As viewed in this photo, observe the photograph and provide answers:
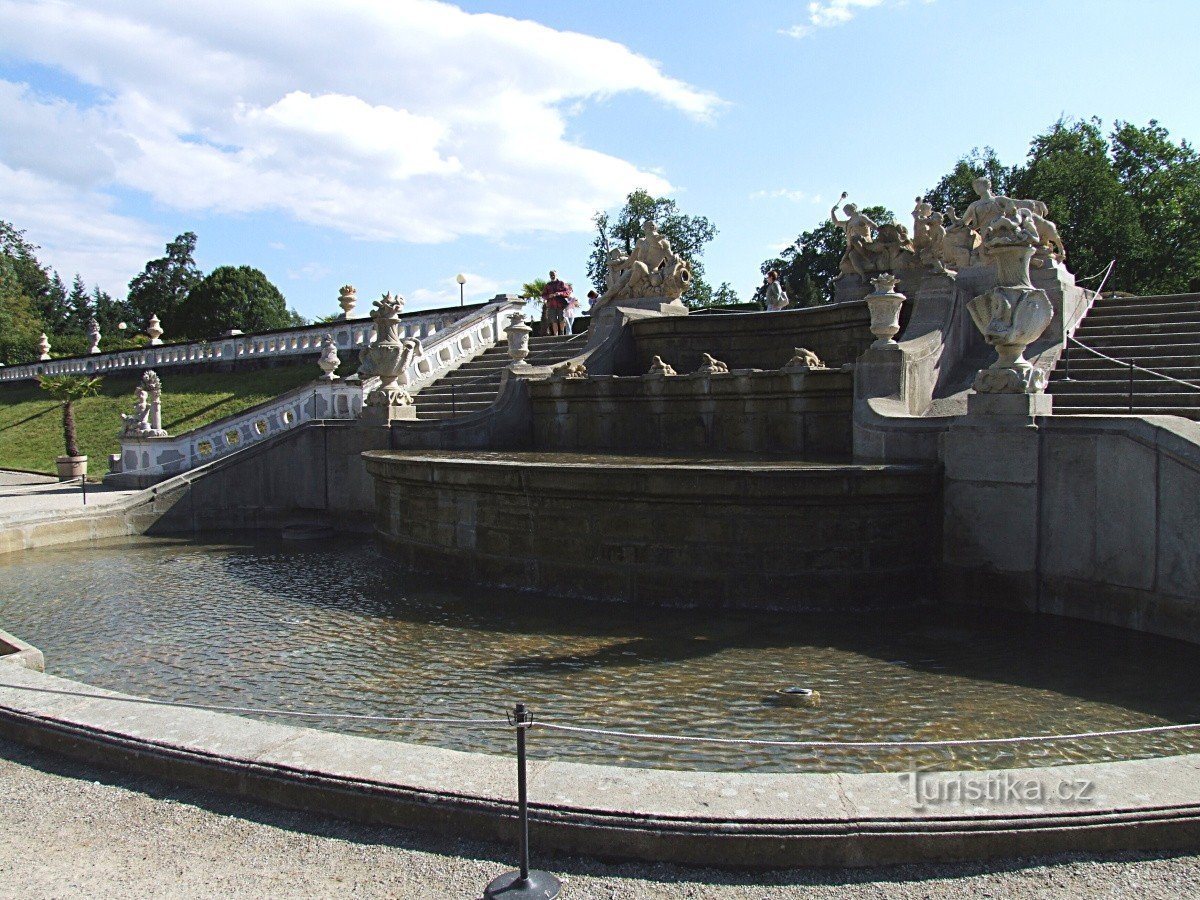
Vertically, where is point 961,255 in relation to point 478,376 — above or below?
above

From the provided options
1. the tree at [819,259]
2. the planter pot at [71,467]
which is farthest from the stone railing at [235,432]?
the tree at [819,259]

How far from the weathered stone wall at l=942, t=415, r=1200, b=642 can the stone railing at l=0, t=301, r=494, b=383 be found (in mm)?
16670

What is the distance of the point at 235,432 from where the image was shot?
20875 millimetres

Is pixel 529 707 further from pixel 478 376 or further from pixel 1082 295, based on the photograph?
pixel 478 376

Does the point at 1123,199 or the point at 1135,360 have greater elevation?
the point at 1123,199

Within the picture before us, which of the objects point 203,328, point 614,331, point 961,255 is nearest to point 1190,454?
point 961,255

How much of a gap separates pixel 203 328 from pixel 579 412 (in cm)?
6903

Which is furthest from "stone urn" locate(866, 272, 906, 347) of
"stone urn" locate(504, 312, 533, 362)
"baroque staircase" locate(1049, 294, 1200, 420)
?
"stone urn" locate(504, 312, 533, 362)

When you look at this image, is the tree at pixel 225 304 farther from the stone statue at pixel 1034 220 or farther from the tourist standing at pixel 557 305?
the stone statue at pixel 1034 220

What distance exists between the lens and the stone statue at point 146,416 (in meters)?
21.2

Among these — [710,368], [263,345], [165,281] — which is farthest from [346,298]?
[165,281]

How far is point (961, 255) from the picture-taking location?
16250 millimetres

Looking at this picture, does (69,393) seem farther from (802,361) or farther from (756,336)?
(802,361)

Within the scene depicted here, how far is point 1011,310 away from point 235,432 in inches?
664
